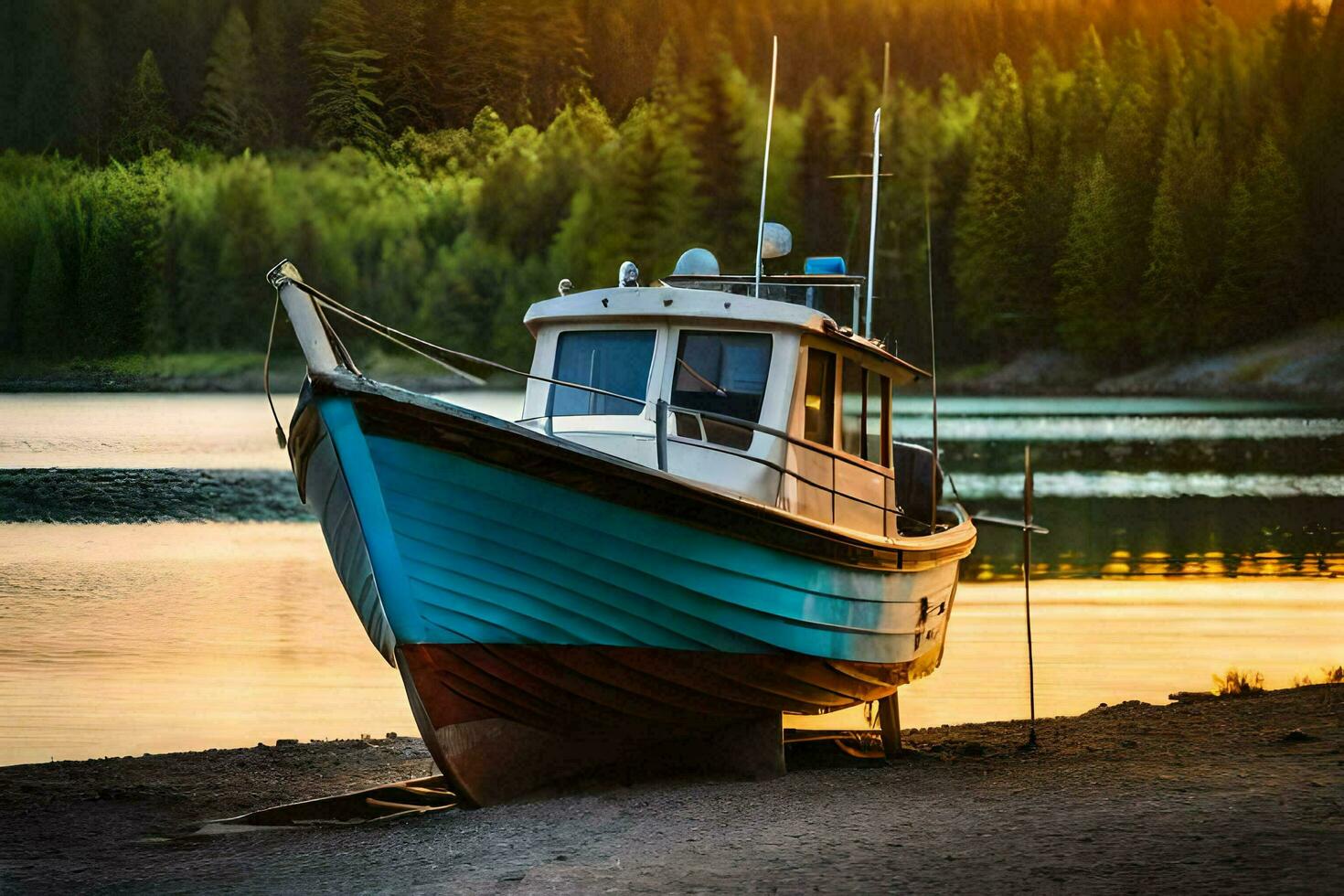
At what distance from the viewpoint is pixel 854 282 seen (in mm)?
11633

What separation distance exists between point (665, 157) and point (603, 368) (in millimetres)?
69194

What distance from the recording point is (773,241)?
11.8m

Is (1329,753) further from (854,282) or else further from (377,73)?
(377,73)

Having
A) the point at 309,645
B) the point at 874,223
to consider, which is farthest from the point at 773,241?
the point at 309,645

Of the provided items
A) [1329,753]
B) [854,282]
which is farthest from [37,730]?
[1329,753]

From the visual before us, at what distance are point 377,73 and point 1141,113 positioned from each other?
36.1 metres

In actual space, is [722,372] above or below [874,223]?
below

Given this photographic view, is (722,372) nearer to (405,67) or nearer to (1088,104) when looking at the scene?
(405,67)

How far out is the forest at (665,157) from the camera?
70.6 meters

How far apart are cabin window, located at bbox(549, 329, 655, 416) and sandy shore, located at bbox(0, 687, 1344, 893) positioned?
239cm

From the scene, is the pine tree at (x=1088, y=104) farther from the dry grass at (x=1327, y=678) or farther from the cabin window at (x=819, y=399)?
the cabin window at (x=819, y=399)

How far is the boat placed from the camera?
866cm

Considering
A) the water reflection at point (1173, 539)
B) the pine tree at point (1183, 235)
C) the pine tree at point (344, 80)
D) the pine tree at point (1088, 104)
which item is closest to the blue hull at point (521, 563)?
the water reflection at point (1173, 539)

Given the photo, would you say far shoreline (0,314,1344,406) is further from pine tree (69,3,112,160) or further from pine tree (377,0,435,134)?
pine tree (377,0,435,134)
